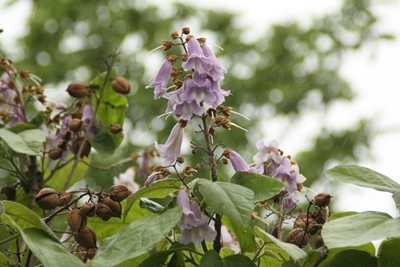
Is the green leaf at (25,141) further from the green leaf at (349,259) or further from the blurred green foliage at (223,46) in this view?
the blurred green foliage at (223,46)

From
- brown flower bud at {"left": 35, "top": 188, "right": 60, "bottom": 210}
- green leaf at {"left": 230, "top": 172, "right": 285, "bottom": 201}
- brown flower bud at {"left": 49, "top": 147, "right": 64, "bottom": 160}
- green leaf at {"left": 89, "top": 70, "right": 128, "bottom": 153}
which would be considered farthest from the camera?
green leaf at {"left": 89, "top": 70, "right": 128, "bottom": 153}

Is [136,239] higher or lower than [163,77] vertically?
lower

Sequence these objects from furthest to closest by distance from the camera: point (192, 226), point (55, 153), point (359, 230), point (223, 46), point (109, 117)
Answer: point (223, 46), point (109, 117), point (55, 153), point (192, 226), point (359, 230)

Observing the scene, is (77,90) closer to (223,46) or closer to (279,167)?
(279,167)

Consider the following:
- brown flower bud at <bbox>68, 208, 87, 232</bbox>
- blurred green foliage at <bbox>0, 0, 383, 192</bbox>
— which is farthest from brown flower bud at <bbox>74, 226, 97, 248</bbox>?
blurred green foliage at <bbox>0, 0, 383, 192</bbox>

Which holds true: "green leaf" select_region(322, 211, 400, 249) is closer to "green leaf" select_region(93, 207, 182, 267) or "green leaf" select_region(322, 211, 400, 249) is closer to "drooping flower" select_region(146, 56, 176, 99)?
"green leaf" select_region(93, 207, 182, 267)

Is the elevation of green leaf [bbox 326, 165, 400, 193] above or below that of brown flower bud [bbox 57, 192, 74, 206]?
above

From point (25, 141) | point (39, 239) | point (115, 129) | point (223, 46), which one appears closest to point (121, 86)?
point (115, 129)

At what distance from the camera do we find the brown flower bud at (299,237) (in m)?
0.88

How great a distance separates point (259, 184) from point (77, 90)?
58cm

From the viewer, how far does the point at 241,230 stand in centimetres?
84

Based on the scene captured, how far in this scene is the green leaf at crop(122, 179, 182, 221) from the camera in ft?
2.65

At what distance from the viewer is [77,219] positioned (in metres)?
0.81

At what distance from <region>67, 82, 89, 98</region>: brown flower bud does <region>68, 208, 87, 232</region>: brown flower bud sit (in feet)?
1.56
